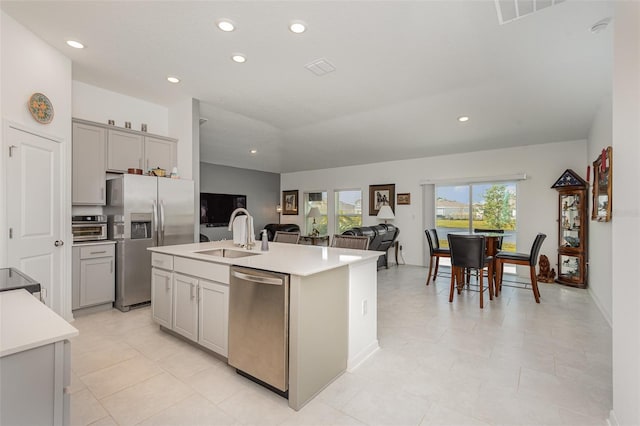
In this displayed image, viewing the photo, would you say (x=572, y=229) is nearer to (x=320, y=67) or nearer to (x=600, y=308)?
(x=600, y=308)

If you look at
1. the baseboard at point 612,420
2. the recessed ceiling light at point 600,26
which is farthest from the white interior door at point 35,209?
the recessed ceiling light at point 600,26

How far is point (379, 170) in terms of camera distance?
7.63 meters

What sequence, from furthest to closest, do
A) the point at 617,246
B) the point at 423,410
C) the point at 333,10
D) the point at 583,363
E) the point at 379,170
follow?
the point at 379,170 → the point at 583,363 → the point at 333,10 → the point at 423,410 → the point at 617,246

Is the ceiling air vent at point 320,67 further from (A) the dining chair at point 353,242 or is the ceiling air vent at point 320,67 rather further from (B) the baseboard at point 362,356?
(B) the baseboard at point 362,356

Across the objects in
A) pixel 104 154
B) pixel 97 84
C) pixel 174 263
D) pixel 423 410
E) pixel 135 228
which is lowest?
pixel 423 410

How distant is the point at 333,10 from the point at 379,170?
18.7ft

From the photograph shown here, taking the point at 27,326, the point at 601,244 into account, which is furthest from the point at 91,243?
the point at 601,244

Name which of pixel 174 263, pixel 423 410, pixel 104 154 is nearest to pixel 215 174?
pixel 104 154

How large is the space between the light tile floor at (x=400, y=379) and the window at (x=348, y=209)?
16.4 feet

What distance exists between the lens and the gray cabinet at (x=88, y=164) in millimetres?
3459

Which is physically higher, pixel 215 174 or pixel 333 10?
pixel 333 10

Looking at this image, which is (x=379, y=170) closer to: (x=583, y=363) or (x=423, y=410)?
(x=583, y=363)

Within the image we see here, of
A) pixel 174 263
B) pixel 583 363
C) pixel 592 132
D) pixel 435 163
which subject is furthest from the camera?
pixel 435 163

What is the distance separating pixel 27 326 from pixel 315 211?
314 inches
